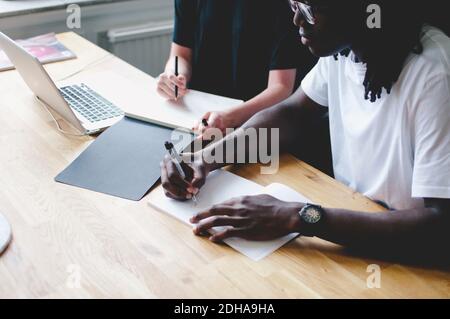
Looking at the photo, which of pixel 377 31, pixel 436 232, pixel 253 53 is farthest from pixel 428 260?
pixel 253 53

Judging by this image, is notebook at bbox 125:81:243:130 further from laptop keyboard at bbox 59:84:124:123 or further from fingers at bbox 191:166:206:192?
fingers at bbox 191:166:206:192

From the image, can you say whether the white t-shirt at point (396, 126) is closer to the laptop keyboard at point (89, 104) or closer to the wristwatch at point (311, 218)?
the wristwatch at point (311, 218)

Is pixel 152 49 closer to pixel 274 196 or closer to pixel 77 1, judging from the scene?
pixel 77 1

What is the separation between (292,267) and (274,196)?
0.73 feet

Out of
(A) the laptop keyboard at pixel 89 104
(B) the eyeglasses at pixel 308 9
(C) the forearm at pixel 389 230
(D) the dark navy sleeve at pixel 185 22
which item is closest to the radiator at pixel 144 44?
(D) the dark navy sleeve at pixel 185 22

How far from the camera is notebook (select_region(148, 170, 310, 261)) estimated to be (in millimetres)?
1102

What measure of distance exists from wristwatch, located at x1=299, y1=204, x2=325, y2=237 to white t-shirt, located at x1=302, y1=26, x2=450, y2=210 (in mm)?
186

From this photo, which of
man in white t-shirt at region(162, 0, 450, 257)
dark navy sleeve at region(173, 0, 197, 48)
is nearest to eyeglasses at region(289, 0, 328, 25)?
man in white t-shirt at region(162, 0, 450, 257)

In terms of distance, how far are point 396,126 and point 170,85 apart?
716mm

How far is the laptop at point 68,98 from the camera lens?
1.48 m

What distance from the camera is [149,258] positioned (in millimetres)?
1060
